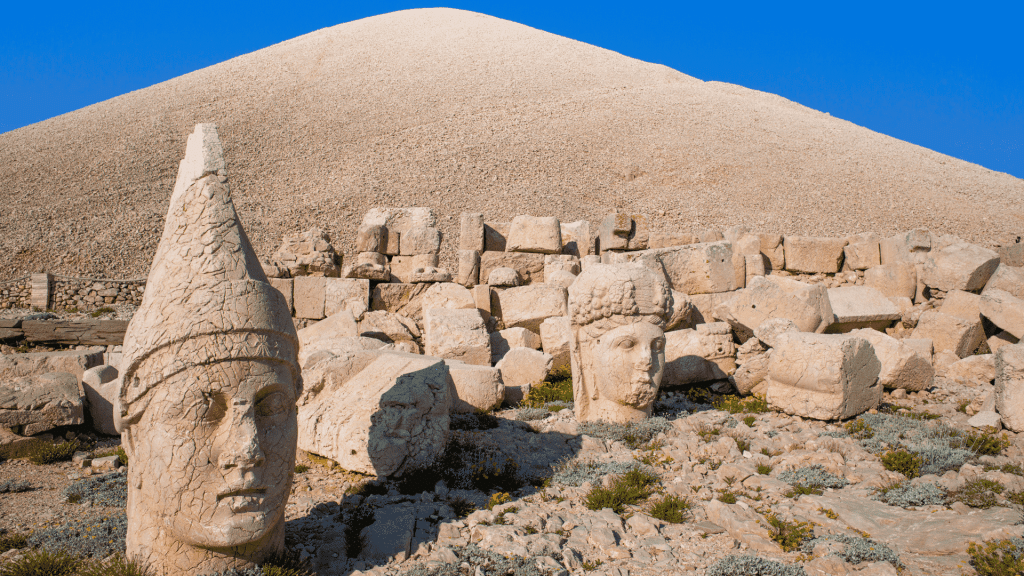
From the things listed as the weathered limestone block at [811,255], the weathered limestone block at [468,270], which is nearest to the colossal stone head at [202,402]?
the weathered limestone block at [468,270]

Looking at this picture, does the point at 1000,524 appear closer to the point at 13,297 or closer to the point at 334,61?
the point at 13,297

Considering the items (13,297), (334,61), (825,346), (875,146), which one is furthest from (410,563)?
(334,61)

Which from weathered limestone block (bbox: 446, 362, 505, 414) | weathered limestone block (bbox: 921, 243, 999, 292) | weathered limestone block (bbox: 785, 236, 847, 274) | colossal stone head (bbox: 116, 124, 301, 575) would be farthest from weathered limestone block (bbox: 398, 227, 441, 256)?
weathered limestone block (bbox: 921, 243, 999, 292)

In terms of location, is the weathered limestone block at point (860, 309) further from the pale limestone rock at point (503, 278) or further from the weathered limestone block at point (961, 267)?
the pale limestone rock at point (503, 278)

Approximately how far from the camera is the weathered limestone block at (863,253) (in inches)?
400

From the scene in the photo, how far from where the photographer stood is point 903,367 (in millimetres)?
6930

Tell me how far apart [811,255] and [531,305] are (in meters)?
4.90

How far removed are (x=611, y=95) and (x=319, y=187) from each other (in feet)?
59.7

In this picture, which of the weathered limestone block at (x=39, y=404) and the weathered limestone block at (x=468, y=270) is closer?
the weathered limestone block at (x=39, y=404)

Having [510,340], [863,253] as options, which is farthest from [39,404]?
[863,253]

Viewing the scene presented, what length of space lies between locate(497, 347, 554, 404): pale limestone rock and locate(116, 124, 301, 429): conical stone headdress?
14.7 ft

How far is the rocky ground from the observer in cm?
361

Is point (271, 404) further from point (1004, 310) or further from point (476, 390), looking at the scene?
point (1004, 310)

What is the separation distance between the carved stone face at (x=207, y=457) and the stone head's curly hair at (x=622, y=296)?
3.51 m
